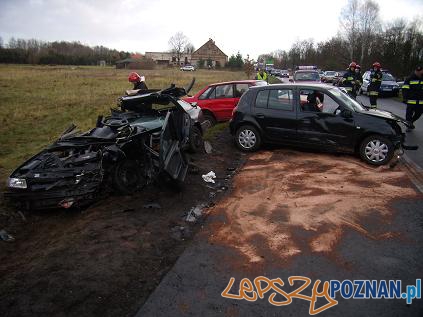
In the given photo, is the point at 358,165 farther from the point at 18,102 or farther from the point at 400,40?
the point at 400,40

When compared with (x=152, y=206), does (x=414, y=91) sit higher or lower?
higher

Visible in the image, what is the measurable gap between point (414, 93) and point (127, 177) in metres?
9.13

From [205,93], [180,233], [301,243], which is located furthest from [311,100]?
[180,233]

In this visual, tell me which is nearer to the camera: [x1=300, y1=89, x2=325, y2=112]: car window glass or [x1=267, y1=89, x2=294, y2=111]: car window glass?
[x1=300, y1=89, x2=325, y2=112]: car window glass

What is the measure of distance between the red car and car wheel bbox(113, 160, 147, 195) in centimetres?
521

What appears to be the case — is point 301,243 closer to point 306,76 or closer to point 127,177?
point 127,177

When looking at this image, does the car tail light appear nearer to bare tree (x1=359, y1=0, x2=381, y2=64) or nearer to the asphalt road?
the asphalt road

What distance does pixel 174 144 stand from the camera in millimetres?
6328

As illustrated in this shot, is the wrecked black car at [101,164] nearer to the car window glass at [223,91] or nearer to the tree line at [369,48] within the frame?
the car window glass at [223,91]

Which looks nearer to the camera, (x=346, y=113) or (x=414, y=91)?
(x=346, y=113)

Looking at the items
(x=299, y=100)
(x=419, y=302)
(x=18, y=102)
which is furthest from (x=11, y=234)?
(x=18, y=102)

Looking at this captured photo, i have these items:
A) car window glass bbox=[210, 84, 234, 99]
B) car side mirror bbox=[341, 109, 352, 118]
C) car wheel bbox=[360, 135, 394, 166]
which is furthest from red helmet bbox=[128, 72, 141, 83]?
car wheel bbox=[360, 135, 394, 166]

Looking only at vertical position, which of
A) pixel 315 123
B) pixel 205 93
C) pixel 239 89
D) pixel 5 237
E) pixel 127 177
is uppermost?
pixel 239 89

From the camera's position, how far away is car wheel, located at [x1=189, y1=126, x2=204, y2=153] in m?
8.90
